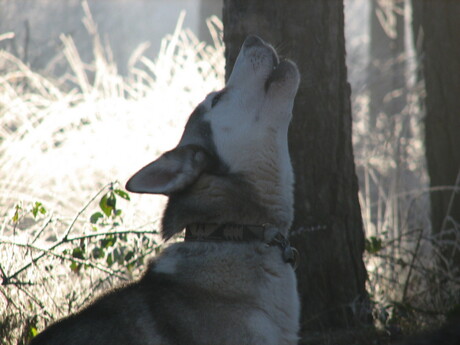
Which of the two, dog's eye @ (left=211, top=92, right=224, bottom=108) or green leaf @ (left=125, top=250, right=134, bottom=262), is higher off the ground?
dog's eye @ (left=211, top=92, right=224, bottom=108)

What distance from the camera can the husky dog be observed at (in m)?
2.88

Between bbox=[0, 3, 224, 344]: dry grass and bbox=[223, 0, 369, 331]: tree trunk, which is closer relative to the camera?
bbox=[0, 3, 224, 344]: dry grass

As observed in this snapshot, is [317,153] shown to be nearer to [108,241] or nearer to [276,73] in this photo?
[276,73]

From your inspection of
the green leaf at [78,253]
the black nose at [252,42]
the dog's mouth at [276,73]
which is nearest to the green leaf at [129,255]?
the green leaf at [78,253]

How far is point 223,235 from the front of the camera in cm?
322

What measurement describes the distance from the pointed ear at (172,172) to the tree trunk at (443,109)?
120 inches

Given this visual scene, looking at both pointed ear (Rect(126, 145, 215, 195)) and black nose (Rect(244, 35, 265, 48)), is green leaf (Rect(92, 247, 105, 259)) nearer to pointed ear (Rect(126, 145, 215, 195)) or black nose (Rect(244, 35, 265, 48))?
pointed ear (Rect(126, 145, 215, 195))

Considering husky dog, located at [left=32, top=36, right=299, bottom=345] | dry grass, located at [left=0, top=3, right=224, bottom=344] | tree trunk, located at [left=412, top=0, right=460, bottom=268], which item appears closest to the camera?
husky dog, located at [left=32, top=36, right=299, bottom=345]

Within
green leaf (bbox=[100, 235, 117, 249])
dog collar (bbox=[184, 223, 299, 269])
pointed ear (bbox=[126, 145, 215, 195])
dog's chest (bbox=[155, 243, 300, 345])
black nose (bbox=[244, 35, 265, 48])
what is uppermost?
black nose (bbox=[244, 35, 265, 48])

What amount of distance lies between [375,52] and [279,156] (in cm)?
1162

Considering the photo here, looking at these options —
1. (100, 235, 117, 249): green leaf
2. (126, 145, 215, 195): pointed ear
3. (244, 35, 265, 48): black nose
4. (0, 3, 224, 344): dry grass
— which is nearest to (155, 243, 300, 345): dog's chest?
(126, 145, 215, 195): pointed ear

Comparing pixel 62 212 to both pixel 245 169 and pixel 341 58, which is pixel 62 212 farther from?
pixel 341 58

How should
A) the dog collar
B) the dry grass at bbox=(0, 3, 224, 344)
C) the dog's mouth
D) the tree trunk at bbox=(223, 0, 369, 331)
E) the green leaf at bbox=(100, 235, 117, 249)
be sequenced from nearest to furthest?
the dog collar < the dog's mouth < the dry grass at bbox=(0, 3, 224, 344) < the green leaf at bbox=(100, 235, 117, 249) < the tree trunk at bbox=(223, 0, 369, 331)

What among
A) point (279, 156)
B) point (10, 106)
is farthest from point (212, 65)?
point (279, 156)
